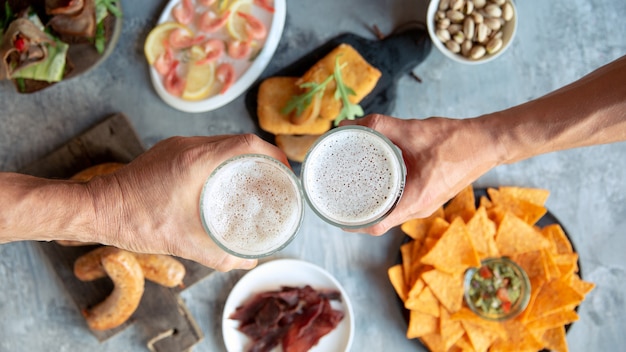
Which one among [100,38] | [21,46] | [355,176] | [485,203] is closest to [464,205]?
[485,203]

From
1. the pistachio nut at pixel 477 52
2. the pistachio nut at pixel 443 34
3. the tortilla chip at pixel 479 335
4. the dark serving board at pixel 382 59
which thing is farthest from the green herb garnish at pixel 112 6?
the tortilla chip at pixel 479 335

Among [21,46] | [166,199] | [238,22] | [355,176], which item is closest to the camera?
[355,176]

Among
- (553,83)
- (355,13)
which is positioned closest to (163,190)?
(355,13)

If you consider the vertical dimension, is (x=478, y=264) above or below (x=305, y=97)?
below

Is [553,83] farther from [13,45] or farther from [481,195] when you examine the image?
[13,45]

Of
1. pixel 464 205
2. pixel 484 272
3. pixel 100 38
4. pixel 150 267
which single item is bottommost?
pixel 484 272

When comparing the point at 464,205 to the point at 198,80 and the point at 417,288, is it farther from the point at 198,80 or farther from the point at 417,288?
the point at 198,80

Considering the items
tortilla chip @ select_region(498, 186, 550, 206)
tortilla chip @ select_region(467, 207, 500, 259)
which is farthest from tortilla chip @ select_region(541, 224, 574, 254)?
tortilla chip @ select_region(467, 207, 500, 259)
